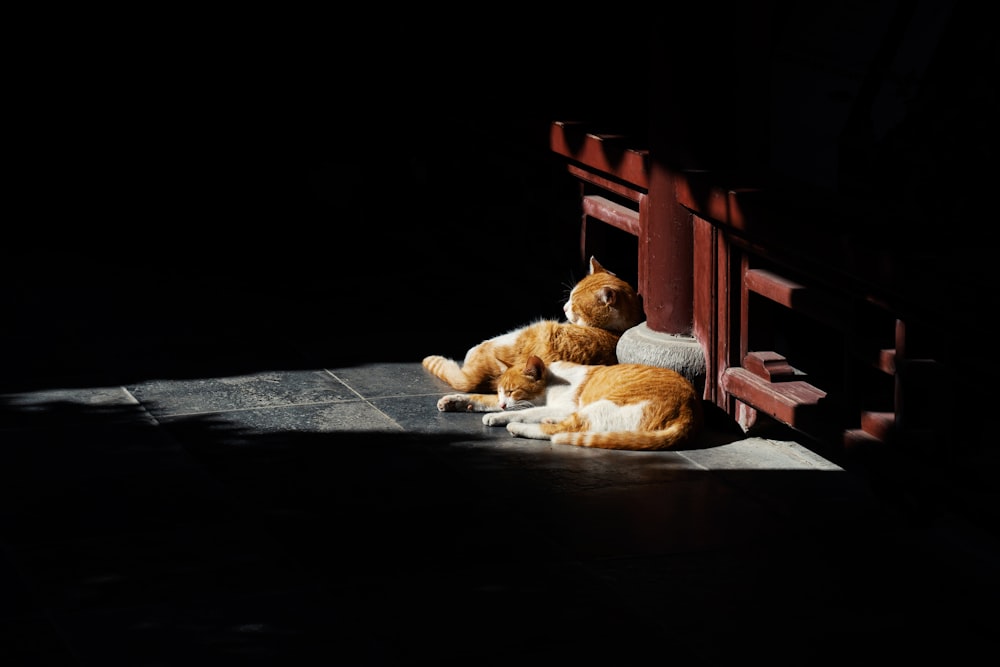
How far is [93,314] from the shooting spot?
8.66 m

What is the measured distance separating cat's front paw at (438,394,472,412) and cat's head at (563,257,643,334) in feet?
2.40

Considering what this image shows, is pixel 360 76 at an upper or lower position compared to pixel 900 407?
upper

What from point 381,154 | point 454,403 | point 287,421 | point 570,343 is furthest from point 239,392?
point 381,154

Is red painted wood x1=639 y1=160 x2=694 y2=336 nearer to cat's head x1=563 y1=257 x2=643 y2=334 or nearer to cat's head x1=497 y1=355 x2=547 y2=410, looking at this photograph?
cat's head x1=563 y1=257 x2=643 y2=334

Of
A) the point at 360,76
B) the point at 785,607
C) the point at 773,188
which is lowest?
the point at 785,607

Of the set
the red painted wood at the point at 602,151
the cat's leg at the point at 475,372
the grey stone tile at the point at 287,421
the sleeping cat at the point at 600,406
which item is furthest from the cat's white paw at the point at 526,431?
the red painted wood at the point at 602,151

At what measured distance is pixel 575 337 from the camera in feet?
23.1

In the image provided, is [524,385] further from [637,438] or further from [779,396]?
[779,396]

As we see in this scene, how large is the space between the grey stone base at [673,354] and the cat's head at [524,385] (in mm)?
504

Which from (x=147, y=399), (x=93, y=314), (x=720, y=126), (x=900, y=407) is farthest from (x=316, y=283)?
(x=900, y=407)

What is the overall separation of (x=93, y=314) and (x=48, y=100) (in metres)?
4.20

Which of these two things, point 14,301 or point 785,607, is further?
point 14,301

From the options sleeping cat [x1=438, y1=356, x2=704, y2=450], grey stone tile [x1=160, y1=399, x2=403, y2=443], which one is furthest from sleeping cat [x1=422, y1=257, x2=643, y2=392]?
grey stone tile [x1=160, y1=399, x2=403, y2=443]

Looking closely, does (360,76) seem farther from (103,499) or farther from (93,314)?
(103,499)
